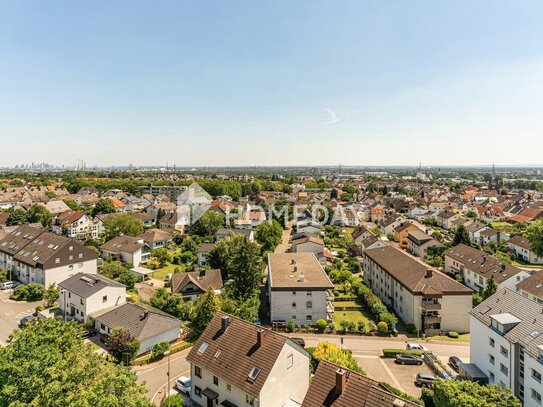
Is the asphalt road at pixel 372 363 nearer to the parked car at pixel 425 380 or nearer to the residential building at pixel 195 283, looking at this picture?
the parked car at pixel 425 380

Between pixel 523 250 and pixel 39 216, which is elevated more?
pixel 39 216

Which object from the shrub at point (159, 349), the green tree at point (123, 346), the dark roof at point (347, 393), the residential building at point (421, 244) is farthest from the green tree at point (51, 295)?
the residential building at point (421, 244)

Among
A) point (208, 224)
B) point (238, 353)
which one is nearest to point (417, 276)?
point (238, 353)

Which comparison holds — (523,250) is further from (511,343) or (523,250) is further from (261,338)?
(261,338)

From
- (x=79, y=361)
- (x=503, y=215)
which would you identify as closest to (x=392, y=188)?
(x=503, y=215)

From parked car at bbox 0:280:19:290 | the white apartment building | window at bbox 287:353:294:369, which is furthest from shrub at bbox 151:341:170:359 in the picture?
parked car at bbox 0:280:19:290

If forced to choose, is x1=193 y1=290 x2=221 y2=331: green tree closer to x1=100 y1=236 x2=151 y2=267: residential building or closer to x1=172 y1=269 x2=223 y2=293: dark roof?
x1=172 y1=269 x2=223 y2=293: dark roof

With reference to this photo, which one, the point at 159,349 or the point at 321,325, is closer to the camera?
the point at 159,349
